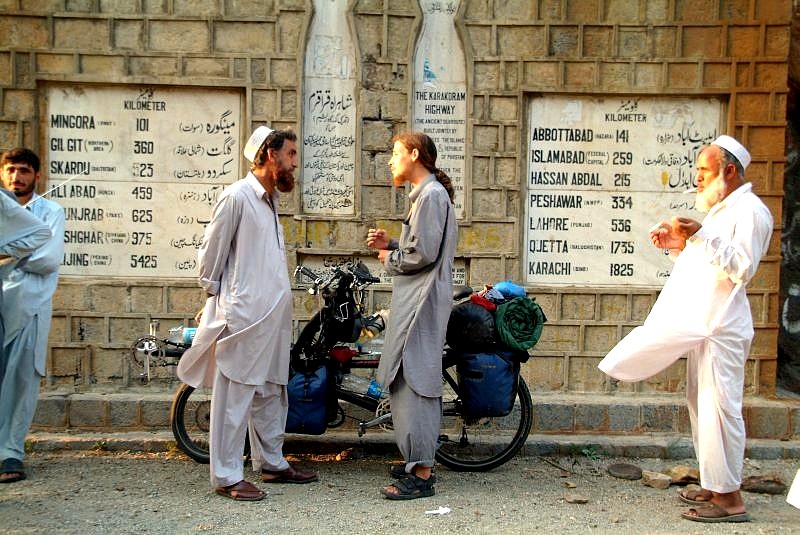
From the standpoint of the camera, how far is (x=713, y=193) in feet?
15.5

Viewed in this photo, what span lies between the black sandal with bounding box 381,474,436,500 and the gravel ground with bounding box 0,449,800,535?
45mm

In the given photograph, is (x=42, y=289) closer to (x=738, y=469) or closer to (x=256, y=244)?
(x=256, y=244)

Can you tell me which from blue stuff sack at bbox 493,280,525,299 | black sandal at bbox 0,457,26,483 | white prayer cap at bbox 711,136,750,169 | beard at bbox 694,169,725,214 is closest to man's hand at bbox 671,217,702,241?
beard at bbox 694,169,725,214

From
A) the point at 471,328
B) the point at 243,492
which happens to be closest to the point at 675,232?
the point at 471,328

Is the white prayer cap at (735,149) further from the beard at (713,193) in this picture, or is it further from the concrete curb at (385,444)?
the concrete curb at (385,444)

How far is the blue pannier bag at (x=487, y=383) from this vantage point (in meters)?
5.23

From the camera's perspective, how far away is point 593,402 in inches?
251

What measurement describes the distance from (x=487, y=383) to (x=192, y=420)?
2162mm

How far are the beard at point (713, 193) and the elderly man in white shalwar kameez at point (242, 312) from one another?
230 centimetres

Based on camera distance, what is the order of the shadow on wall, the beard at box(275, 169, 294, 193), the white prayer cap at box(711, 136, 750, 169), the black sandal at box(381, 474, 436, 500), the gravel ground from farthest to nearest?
1. the shadow on wall
2. the beard at box(275, 169, 294, 193)
3. the black sandal at box(381, 474, 436, 500)
4. the white prayer cap at box(711, 136, 750, 169)
5. the gravel ground

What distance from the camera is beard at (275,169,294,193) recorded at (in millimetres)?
4980

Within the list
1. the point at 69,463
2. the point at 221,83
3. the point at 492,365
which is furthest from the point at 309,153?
the point at 69,463

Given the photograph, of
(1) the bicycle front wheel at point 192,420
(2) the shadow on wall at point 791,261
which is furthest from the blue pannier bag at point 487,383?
(2) the shadow on wall at point 791,261

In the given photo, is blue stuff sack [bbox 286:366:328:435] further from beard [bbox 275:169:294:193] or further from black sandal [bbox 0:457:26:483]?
black sandal [bbox 0:457:26:483]
